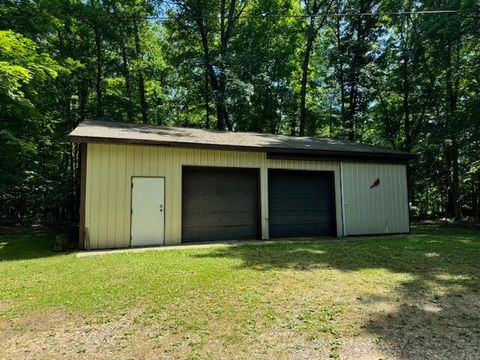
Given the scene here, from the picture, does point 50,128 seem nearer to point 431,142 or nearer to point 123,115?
point 123,115

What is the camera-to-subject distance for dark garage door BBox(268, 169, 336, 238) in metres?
10.4

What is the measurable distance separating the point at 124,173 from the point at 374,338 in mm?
6734

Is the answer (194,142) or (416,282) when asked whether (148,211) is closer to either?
(194,142)

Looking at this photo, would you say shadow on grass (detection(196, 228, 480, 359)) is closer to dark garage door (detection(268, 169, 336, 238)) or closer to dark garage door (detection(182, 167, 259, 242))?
dark garage door (detection(182, 167, 259, 242))

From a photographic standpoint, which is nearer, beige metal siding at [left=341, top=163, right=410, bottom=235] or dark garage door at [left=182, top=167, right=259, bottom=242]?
dark garage door at [left=182, top=167, right=259, bottom=242]

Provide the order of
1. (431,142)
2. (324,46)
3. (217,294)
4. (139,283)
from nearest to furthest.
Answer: (217,294) → (139,283) → (431,142) → (324,46)

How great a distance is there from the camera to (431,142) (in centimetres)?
1571

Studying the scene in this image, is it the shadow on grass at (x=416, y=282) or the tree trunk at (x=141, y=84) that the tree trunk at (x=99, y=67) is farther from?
the shadow on grass at (x=416, y=282)


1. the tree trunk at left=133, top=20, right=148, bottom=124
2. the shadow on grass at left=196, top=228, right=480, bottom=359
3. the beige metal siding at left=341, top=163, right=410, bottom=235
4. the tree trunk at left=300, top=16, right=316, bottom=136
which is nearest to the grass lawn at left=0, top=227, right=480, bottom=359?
the shadow on grass at left=196, top=228, right=480, bottom=359

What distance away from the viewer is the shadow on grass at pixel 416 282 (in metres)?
3.13

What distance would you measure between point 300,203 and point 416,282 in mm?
5797

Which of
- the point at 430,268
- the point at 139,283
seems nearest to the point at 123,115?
the point at 139,283

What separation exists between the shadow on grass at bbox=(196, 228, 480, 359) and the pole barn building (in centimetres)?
182

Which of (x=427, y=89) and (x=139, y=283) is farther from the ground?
(x=427, y=89)
